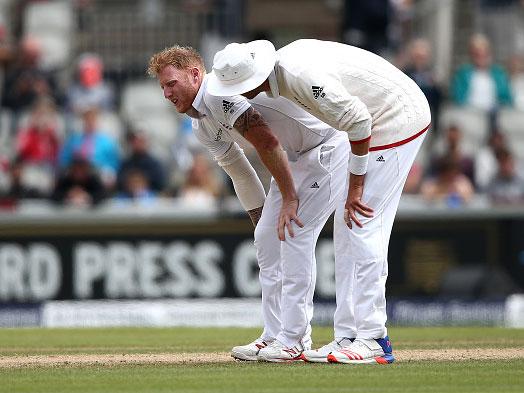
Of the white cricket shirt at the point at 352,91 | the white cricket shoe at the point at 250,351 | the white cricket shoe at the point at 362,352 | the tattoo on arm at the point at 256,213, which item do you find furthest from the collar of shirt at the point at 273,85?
the white cricket shoe at the point at 250,351

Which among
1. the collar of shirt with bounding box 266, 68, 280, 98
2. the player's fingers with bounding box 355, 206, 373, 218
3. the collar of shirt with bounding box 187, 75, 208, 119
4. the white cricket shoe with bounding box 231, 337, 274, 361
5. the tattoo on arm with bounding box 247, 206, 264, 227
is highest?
the collar of shirt with bounding box 266, 68, 280, 98

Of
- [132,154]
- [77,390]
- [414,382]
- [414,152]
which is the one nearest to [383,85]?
[414,152]

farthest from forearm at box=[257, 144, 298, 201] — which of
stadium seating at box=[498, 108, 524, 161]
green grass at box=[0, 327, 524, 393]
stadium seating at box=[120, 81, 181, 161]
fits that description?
stadium seating at box=[498, 108, 524, 161]

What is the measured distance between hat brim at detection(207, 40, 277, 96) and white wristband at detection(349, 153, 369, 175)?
23.6 inches

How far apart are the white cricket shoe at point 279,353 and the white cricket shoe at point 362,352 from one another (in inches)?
12.8

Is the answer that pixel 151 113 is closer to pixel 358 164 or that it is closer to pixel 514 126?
pixel 514 126

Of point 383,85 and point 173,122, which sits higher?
point 383,85

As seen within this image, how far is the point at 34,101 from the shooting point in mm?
15039

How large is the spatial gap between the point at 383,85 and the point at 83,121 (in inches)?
311

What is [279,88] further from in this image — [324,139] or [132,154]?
[132,154]

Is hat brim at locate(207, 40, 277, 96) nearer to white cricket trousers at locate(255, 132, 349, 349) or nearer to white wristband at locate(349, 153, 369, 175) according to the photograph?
white wristband at locate(349, 153, 369, 175)

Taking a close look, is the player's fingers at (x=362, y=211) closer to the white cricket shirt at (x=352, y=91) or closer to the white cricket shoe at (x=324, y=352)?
the white cricket shirt at (x=352, y=91)

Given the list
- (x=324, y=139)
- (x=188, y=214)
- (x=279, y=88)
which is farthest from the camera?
(x=188, y=214)

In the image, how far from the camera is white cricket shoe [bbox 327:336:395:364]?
6770 millimetres
